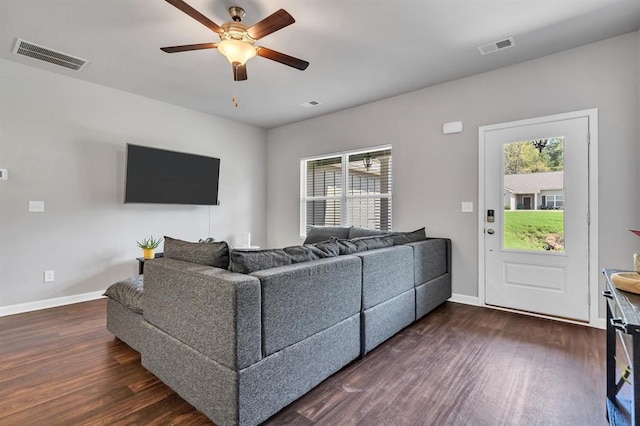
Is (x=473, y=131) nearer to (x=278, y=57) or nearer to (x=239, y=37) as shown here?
(x=278, y=57)

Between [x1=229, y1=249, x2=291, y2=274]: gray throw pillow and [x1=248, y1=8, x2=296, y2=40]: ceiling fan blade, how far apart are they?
5.17 feet

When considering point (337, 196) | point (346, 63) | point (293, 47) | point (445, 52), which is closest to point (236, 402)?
point (293, 47)

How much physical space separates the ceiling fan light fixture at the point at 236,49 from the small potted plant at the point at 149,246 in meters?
2.73

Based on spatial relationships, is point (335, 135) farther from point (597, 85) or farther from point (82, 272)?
point (82, 272)

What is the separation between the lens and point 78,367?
2211 mm

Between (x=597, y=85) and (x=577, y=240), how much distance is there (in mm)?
1510

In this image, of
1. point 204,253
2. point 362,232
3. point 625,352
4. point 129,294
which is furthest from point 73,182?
point 625,352

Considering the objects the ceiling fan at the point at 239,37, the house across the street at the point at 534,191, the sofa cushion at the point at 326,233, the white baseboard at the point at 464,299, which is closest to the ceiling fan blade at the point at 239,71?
the ceiling fan at the point at 239,37

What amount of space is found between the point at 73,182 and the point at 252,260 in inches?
135

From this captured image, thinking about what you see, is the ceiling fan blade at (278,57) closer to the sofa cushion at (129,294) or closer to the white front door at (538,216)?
the sofa cushion at (129,294)

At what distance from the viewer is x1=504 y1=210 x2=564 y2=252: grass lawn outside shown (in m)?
3.15

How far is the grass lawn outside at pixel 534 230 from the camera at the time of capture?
10.3 ft

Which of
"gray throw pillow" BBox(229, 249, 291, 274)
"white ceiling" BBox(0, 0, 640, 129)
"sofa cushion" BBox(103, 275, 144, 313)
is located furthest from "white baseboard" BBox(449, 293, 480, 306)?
"sofa cushion" BBox(103, 275, 144, 313)

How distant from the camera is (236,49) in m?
2.47
